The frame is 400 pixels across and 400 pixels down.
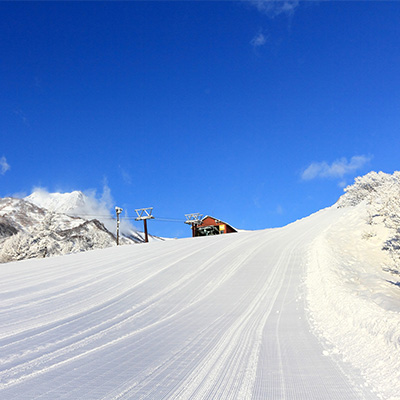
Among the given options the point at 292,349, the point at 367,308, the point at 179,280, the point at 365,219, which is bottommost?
the point at 292,349

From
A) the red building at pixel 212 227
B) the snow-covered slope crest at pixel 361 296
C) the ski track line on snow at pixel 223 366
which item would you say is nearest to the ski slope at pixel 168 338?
the ski track line on snow at pixel 223 366

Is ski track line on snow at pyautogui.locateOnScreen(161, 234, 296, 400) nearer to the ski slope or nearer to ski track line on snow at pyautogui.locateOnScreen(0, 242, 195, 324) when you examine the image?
the ski slope

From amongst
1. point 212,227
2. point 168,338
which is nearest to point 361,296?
point 168,338

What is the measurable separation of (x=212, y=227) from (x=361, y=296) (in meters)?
51.4

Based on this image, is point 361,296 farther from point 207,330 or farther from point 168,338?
point 168,338

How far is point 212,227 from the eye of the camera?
5919 centimetres

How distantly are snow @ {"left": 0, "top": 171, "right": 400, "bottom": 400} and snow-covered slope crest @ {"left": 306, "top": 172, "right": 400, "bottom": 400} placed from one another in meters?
0.03

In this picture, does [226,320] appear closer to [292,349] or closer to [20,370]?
[292,349]

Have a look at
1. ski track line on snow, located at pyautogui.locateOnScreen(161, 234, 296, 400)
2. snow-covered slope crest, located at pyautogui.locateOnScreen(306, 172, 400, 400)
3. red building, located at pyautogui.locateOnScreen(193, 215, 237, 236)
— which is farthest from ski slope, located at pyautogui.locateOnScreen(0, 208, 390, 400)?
red building, located at pyautogui.locateOnScreen(193, 215, 237, 236)

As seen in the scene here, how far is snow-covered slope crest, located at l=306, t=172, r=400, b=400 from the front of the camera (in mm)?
4309

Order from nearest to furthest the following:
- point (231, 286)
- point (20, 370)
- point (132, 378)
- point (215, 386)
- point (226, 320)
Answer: point (215, 386), point (132, 378), point (20, 370), point (226, 320), point (231, 286)

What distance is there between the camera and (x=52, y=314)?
780cm

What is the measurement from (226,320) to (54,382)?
4024mm

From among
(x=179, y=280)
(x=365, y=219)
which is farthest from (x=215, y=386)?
(x=365, y=219)
